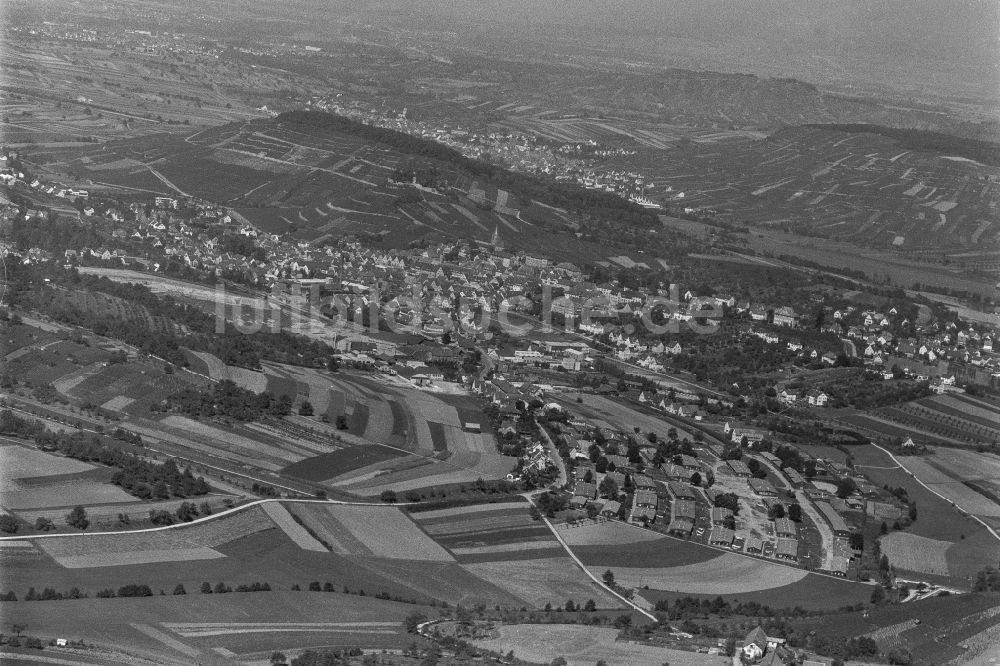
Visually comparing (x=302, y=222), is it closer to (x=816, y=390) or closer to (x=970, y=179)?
(x=816, y=390)

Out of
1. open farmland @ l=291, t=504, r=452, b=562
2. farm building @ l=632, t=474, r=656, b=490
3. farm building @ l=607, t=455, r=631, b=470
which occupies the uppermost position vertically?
farm building @ l=632, t=474, r=656, b=490

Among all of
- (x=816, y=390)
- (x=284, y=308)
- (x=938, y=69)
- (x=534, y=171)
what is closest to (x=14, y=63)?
(x=534, y=171)

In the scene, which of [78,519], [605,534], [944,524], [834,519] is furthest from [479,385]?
[78,519]

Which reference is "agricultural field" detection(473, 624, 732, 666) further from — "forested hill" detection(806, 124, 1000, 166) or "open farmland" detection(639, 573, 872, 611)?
"forested hill" detection(806, 124, 1000, 166)

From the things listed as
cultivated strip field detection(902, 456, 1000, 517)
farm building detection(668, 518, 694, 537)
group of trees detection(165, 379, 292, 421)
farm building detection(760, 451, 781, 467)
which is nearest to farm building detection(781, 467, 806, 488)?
farm building detection(760, 451, 781, 467)

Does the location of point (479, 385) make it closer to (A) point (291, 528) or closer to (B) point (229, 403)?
(B) point (229, 403)

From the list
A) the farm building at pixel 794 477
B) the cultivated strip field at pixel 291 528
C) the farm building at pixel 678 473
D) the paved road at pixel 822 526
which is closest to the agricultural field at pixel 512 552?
the cultivated strip field at pixel 291 528
